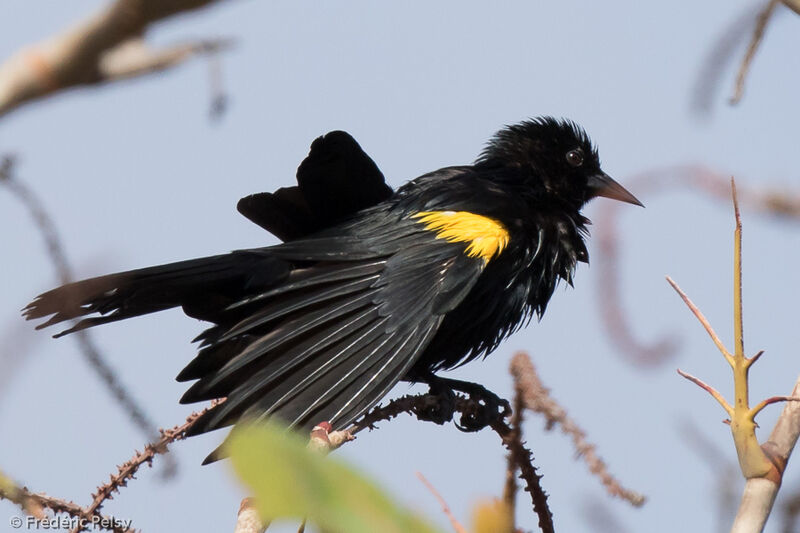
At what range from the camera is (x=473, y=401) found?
12.8 ft

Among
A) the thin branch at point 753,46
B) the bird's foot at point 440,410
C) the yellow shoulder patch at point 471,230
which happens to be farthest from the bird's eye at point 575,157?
the thin branch at point 753,46

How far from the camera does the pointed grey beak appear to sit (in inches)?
193

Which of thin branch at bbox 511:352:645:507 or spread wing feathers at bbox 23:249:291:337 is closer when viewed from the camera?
thin branch at bbox 511:352:645:507

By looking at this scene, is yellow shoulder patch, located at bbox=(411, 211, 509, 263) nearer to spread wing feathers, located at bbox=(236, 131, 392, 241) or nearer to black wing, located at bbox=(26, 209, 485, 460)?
black wing, located at bbox=(26, 209, 485, 460)

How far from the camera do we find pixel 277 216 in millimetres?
4465

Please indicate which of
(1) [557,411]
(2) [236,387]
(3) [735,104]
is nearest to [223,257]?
(2) [236,387]

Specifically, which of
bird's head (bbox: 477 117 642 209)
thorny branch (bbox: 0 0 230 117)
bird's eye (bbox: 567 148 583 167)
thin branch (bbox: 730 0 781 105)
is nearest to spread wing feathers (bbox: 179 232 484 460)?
bird's head (bbox: 477 117 642 209)

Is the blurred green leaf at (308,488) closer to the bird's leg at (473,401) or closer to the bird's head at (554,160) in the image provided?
the bird's leg at (473,401)

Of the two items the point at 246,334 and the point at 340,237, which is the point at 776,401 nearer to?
the point at 246,334

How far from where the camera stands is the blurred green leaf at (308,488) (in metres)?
0.93

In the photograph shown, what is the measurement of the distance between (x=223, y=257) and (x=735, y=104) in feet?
7.04

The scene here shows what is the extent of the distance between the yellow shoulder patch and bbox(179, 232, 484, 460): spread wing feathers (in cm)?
5

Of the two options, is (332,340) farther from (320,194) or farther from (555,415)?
(555,415)

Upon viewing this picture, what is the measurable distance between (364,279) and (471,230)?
0.50 meters
